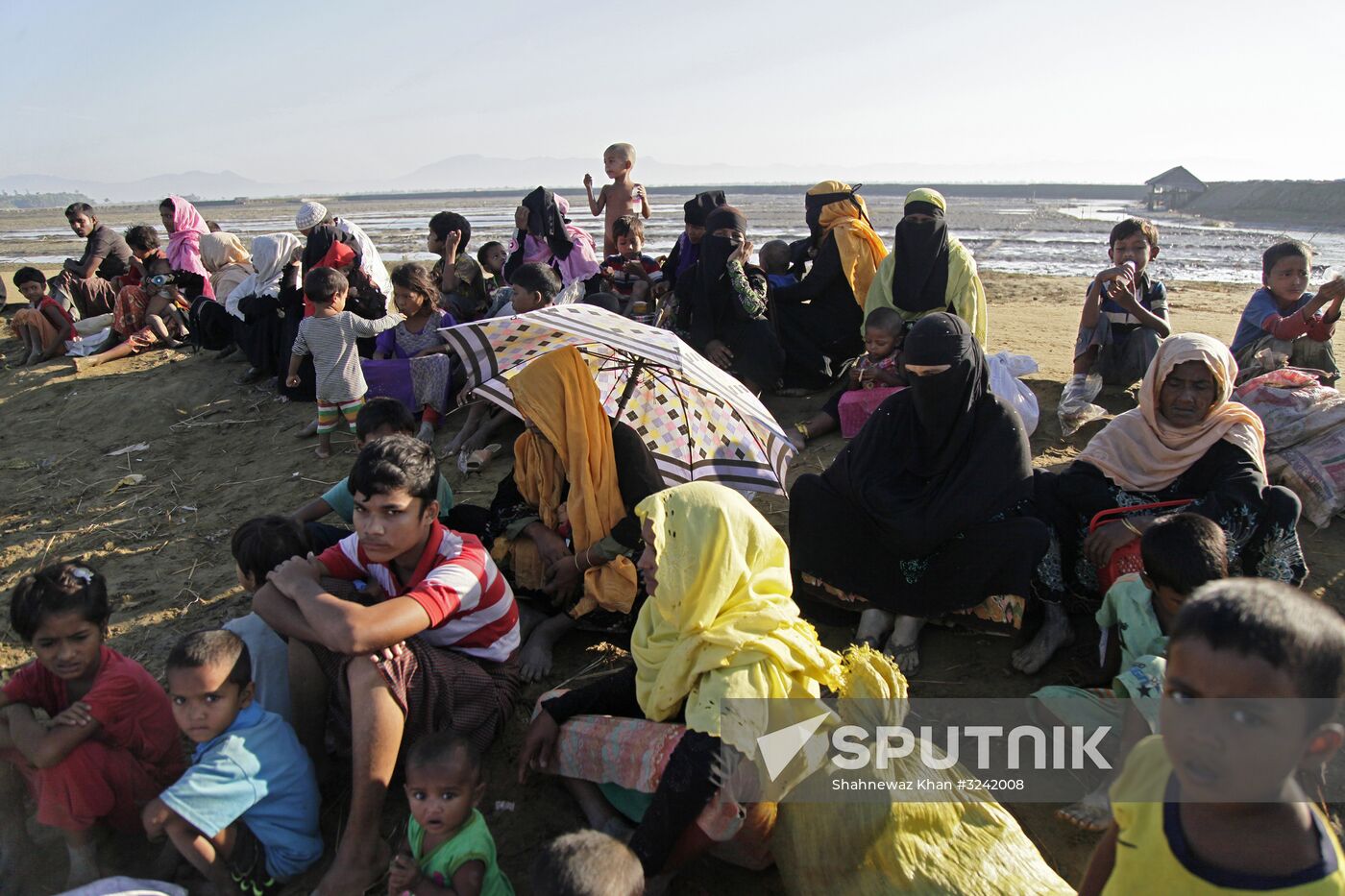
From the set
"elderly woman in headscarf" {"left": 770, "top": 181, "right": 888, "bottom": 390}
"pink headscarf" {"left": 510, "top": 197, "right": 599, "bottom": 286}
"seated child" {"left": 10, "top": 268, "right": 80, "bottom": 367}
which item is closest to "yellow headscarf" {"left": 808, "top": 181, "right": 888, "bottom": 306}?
"elderly woman in headscarf" {"left": 770, "top": 181, "right": 888, "bottom": 390}

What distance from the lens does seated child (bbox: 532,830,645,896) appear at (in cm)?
199

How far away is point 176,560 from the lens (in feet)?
16.9

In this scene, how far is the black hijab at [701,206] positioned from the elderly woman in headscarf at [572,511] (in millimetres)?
4311

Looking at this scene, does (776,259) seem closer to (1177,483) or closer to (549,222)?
(549,222)

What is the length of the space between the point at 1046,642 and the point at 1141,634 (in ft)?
2.38

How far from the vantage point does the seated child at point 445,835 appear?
241 cm

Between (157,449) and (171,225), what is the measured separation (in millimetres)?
4009

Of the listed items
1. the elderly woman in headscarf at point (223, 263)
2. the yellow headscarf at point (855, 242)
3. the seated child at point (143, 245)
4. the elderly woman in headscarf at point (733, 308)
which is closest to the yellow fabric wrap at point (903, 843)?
the elderly woman in headscarf at point (733, 308)

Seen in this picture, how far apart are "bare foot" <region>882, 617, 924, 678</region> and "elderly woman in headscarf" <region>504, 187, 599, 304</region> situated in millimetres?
5667

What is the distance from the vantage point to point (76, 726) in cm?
265

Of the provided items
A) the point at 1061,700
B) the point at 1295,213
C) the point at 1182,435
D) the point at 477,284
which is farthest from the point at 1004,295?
the point at 1295,213

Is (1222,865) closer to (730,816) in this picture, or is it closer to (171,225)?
(730,816)

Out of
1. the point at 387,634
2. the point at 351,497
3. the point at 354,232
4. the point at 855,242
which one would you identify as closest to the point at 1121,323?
the point at 855,242

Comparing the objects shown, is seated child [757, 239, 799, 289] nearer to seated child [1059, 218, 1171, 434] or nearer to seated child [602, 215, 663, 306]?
seated child [602, 215, 663, 306]
